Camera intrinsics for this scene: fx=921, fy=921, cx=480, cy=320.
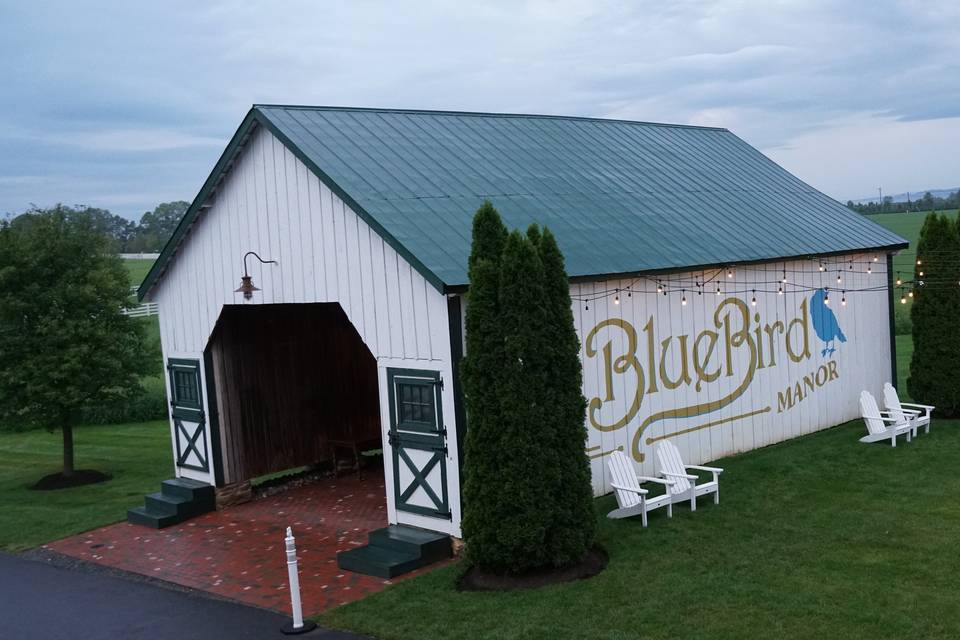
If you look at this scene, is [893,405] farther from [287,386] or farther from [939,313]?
[287,386]

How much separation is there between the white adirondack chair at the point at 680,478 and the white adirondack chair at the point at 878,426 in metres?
3.82

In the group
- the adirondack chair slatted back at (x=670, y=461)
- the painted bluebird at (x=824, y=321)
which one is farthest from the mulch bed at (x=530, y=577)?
the painted bluebird at (x=824, y=321)

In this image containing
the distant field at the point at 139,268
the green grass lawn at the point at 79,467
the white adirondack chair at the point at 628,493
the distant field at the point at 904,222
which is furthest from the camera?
the distant field at the point at 904,222

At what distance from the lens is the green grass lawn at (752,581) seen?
26.2 ft

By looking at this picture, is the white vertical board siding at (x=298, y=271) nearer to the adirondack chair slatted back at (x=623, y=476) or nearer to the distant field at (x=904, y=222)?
the adirondack chair slatted back at (x=623, y=476)

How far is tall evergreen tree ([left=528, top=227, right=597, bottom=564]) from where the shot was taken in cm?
940

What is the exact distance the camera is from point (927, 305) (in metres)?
16.3

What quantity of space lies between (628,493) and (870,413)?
593cm

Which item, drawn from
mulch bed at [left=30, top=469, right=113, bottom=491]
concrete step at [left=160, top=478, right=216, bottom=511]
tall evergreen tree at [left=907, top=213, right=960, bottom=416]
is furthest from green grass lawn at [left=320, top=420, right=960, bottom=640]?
mulch bed at [left=30, top=469, right=113, bottom=491]

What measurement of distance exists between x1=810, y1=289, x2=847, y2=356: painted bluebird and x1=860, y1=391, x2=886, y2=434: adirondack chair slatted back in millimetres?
1151

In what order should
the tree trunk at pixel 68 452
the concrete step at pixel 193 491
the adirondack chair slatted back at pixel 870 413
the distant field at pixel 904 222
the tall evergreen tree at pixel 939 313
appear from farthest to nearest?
the distant field at pixel 904 222 < the tree trunk at pixel 68 452 < the tall evergreen tree at pixel 939 313 < the adirondack chair slatted back at pixel 870 413 < the concrete step at pixel 193 491

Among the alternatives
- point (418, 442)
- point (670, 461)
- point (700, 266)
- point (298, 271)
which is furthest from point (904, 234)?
point (418, 442)

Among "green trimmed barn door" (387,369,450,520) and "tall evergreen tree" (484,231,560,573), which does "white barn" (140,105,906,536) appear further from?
"tall evergreen tree" (484,231,560,573)

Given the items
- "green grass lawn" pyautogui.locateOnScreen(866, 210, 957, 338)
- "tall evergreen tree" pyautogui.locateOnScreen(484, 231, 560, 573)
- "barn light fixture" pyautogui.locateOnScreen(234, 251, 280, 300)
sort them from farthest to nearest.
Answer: "green grass lawn" pyautogui.locateOnScreen(866, 210, 957, 338), "barn light fixture" pyautogui.locateOnScreen(234, 251, 280, 300), "tall evergreen tree" pyautogui.locateOnScreen(484, 231, 560, 573)
